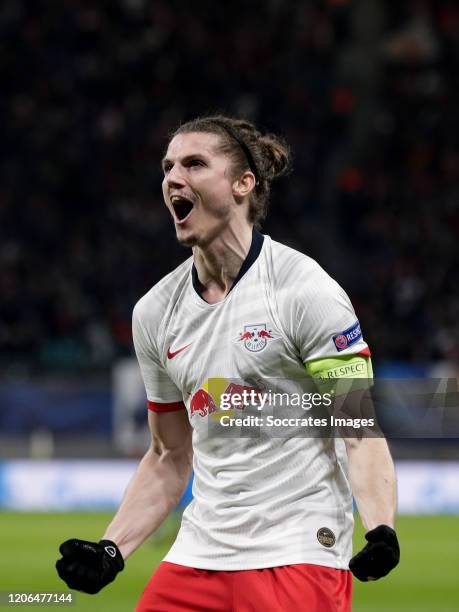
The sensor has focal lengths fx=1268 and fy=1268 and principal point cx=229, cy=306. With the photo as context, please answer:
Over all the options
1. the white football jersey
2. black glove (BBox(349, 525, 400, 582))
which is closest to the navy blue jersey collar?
the white football jersey

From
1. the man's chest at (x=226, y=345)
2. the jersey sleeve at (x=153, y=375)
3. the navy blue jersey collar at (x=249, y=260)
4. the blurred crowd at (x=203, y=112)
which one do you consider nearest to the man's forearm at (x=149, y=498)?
the jersey sleeve at (x=153, y=375)

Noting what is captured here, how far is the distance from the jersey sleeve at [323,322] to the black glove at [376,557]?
0.49 meters

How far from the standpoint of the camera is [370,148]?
764 inches

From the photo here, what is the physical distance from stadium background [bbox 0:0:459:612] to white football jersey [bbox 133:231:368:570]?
979 centimetres

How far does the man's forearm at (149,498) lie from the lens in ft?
11.7

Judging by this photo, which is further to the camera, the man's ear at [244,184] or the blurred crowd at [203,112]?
the blurred crowd at [203,112]

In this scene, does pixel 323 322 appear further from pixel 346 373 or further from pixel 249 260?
pixel 249 260

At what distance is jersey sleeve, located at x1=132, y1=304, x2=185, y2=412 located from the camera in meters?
3.57

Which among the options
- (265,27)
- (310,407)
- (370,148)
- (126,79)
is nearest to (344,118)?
(370,148)

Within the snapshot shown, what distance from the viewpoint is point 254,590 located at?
3145 millimetres

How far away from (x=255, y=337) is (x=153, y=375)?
0.47 m

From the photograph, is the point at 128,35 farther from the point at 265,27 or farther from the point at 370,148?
the point at 370,148

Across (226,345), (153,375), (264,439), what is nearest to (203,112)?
(153,375)

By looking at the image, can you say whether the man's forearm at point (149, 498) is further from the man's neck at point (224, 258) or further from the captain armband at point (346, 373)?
the captain armband at point (346, 373)
